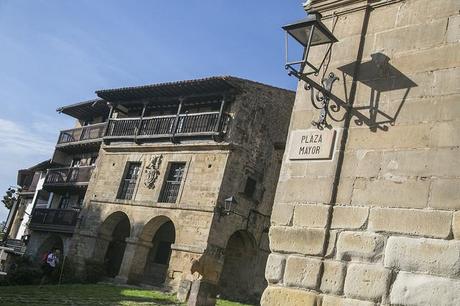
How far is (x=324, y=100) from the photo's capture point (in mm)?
4379

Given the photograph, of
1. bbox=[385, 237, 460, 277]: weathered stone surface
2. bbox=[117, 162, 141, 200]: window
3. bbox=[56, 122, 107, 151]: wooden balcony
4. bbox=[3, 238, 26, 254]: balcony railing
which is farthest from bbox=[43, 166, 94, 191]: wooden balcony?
bbox=[385, 237, 460, 277]: weathered stone surface

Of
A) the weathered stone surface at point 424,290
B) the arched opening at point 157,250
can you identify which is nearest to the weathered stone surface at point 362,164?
the weathered stone surface at point 424,290

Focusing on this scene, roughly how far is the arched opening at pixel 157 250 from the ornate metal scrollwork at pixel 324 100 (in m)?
14.7

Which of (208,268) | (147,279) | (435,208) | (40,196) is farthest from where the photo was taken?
(40,196)

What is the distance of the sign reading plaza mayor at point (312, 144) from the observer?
420cm

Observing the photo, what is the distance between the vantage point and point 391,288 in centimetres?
335

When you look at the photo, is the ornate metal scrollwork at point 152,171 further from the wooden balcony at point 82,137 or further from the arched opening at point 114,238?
the wooden balcony at point 82,137

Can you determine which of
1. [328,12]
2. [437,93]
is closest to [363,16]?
[328,12]

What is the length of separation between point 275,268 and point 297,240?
0.33 m

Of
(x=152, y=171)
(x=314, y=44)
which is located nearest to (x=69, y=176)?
(x=152, y=171)

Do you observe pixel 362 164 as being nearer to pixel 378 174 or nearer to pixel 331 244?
pixel 378 174

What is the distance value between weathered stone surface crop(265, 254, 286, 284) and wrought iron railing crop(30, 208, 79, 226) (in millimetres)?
20190

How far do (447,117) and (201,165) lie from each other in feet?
48.7

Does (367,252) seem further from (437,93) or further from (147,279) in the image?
(147,279)
